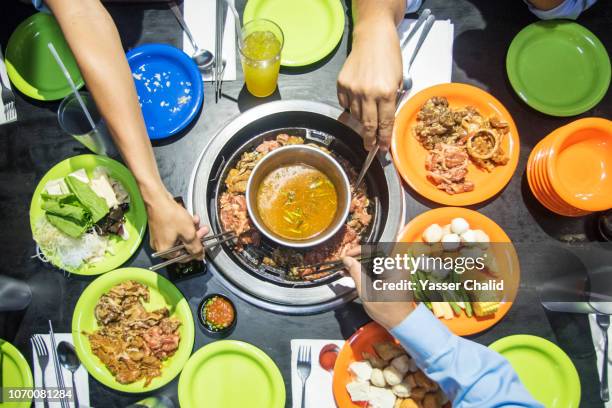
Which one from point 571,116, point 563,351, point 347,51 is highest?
point 347,51

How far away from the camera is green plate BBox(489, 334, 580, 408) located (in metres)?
2.31

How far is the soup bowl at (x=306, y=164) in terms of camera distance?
7.05 feet

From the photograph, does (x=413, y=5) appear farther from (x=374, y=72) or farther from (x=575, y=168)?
(x=575, y=168)

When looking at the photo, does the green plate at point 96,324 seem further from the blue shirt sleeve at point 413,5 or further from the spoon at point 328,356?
the blue shirt sleeve at point 413,5

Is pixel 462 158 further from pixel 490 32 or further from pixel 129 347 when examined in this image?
pixel 129 347

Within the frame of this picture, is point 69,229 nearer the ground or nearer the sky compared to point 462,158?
nearer the ground

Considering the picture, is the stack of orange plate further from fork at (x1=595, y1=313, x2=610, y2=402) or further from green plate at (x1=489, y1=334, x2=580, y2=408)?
green plate at (x1=489, y1=334, x2=580, y2=408)

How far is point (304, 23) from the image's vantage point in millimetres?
2580

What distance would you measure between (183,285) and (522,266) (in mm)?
1844

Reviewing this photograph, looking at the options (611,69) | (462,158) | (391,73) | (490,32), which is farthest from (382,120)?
(611,69)

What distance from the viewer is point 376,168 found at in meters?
2.45

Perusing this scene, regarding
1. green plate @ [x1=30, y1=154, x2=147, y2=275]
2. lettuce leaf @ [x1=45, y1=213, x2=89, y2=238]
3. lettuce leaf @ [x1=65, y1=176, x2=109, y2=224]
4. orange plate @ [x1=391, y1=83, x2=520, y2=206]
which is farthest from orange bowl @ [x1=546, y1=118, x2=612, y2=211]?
lettuce leaf @ [x1=45, y1=213, x2=89, y2=238]

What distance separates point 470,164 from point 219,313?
5.15ft

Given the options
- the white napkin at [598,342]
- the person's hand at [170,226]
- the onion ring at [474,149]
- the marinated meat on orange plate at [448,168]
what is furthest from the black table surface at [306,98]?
the person's hand at [170,226]
